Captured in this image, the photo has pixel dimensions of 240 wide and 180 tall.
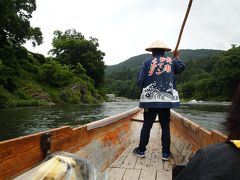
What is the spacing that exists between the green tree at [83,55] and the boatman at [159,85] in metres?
57.7

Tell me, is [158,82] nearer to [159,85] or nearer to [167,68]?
[159,85]

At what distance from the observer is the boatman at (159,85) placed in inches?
157

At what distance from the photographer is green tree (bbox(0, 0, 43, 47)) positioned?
28.1m

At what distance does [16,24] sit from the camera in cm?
3064

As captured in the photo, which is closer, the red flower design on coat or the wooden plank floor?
the wooden plank floor

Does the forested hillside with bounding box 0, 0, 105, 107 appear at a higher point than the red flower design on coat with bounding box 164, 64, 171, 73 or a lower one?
higher

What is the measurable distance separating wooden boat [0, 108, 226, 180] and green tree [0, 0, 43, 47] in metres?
25.1

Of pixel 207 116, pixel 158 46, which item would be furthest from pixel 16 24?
pixel 158 46

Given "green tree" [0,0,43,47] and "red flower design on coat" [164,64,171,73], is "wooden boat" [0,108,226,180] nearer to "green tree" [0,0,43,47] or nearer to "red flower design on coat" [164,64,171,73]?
"red flower design on coat" [164,64,171,73]

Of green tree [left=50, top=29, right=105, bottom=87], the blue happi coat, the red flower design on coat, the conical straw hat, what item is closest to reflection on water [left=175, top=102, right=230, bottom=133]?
the blue happi coat

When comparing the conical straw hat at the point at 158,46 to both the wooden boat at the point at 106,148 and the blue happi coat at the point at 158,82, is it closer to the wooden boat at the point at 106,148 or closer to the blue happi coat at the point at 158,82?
the blue happi coat at the point at 158,82

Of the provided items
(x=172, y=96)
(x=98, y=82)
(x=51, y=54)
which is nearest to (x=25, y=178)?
(x=172, y=96)

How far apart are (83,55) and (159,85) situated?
5872 centimetres

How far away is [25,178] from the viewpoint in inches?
81.7
